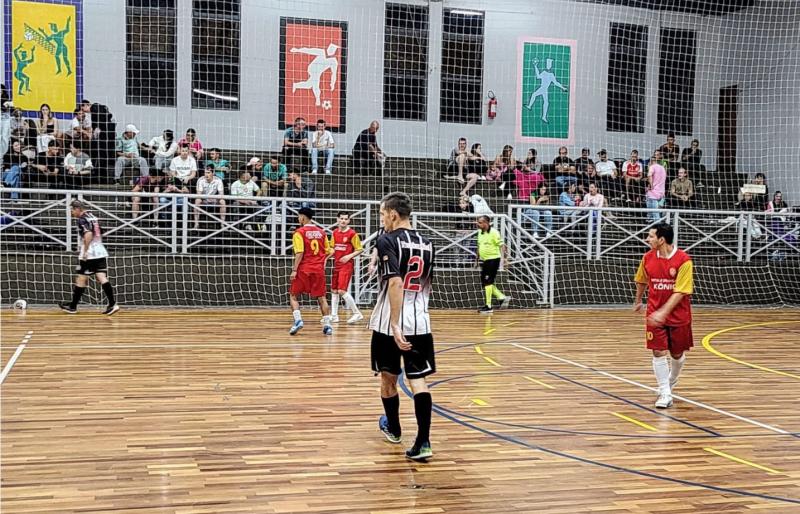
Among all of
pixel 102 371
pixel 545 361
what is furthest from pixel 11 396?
pixel 545 361

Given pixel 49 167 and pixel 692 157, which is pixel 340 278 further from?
pixel 692 157

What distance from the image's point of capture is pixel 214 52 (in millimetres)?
21297

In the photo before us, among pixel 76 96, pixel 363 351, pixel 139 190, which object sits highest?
pixel 76 96

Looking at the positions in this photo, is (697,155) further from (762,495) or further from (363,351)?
(762,495)

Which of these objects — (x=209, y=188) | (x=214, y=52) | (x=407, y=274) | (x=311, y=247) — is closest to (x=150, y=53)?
(x=214, y=52)

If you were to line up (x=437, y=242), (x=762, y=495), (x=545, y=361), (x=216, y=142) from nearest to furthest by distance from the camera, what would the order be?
(x=762, y=495)
(x=545, y=361)
(x=437, y=242)
(x=216, y=142)

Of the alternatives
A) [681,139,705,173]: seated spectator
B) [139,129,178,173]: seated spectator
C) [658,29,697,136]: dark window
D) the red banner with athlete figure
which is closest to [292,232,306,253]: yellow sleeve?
[139,129,178,173]: seated spectator

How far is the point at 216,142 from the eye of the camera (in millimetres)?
21078

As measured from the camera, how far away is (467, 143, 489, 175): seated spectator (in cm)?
2034

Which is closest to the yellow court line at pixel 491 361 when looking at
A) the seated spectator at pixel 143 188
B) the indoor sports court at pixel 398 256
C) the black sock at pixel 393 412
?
the indoor sports court at pixel 398 256

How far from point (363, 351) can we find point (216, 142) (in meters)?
11.2

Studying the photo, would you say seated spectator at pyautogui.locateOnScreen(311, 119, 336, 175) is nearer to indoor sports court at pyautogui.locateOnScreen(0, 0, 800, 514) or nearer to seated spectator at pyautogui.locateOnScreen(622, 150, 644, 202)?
indoor sports court at pyautogui.locateOnScreen(0, 0, 800, 514)

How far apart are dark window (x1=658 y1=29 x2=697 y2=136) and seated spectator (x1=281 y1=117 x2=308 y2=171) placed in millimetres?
10913

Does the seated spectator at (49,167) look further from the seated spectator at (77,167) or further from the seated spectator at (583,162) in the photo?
the seated spectator at (583,162)
